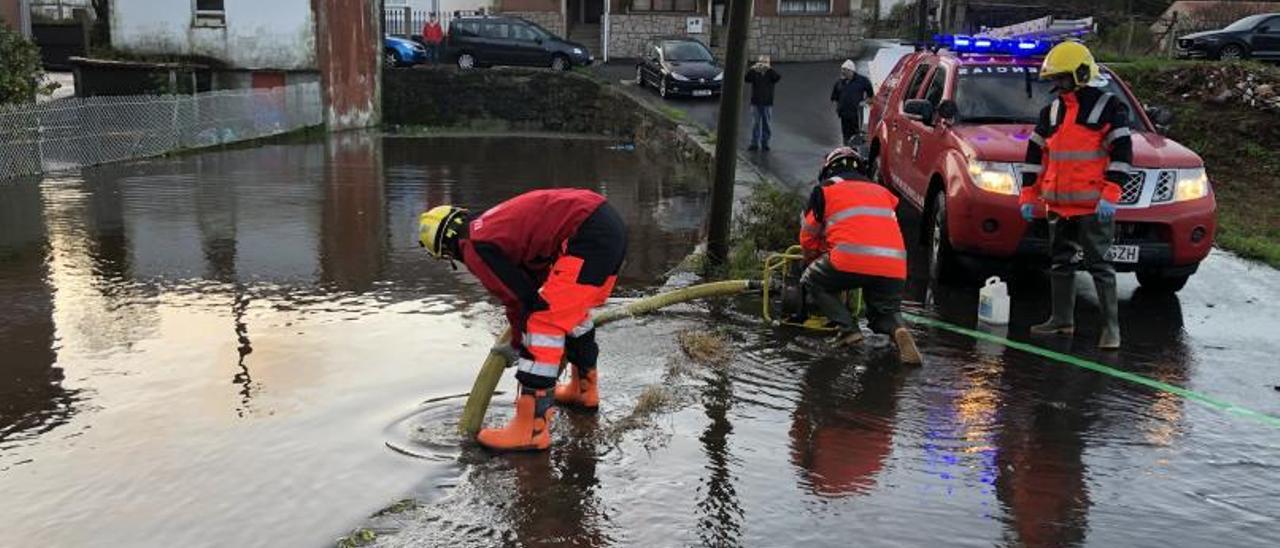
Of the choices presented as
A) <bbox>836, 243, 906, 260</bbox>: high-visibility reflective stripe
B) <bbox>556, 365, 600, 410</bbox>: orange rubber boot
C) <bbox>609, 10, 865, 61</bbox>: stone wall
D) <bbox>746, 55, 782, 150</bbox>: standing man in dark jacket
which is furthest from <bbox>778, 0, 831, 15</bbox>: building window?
<bbox>556, 365, 600, 410</bbox>: orange rubber boot

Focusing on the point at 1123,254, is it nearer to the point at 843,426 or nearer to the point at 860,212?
the point at 860,212

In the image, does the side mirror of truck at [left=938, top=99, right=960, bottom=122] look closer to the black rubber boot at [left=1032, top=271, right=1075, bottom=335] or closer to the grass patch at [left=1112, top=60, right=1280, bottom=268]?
the black rubber boot at [left=1032, top=271, right=1075, bottom=335]

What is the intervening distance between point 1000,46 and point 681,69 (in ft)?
55.8

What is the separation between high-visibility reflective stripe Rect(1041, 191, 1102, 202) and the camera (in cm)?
654

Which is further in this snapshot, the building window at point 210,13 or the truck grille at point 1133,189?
the building window at point 210,13

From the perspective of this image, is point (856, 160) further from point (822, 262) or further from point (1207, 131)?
point (1207, 131)

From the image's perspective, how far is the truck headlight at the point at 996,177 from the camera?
7.46m

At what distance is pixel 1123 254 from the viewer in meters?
7.29

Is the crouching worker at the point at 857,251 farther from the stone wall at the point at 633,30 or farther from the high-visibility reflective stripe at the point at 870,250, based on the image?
the stone wall at the point at 633,30

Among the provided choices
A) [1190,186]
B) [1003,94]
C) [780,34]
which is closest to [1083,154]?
[1190,186]

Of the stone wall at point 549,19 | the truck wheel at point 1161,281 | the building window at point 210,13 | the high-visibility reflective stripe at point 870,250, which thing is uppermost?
the stone wall at point 549,19

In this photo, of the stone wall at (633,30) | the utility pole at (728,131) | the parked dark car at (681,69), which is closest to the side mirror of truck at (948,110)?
the utility pole at (728,131)

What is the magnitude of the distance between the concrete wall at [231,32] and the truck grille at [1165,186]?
20.2m

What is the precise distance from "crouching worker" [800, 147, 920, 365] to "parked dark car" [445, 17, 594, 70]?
77.3ft
